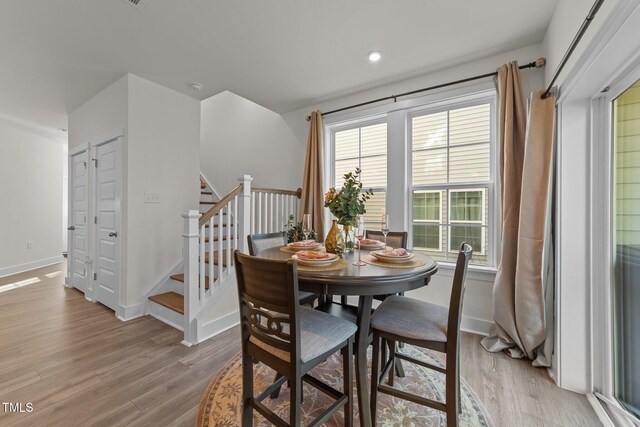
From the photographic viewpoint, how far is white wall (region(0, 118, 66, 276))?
4.43 meters

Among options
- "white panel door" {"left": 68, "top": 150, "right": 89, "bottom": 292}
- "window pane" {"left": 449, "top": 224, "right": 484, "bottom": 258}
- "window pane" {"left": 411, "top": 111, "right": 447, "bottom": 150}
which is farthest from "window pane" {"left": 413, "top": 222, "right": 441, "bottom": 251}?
"white panel door" {"left": 68, "top": 150, "right": 89, "bottom": 292}

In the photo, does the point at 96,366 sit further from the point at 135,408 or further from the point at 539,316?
the point at 539,316

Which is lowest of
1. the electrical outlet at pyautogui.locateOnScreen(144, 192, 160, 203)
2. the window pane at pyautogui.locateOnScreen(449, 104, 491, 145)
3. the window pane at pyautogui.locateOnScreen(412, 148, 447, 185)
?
the electrical outlet at pyautogui.locateOnScreen(144, 192, 160, 203)

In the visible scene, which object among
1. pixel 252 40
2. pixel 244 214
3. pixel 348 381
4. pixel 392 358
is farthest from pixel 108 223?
pixel 392 358

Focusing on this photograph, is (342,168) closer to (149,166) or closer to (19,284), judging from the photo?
(149,166)

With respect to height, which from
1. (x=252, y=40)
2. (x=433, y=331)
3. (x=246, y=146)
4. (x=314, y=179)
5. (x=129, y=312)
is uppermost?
(x=252, y=40)

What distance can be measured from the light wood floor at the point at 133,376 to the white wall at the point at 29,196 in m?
2.70

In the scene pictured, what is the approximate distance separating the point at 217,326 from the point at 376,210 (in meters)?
2.09

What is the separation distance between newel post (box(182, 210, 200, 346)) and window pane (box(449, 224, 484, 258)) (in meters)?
2.49

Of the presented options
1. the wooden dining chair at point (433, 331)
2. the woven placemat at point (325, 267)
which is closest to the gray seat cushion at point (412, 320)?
the wooden dining chair at point (433, 331)

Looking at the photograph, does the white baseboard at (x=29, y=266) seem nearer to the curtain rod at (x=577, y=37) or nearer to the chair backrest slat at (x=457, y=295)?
the chair backrest slat at (x=457, y=295)

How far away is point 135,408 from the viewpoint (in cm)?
156

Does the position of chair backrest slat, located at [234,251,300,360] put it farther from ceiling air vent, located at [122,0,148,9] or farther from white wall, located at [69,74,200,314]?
white wall, located at [69,74,200,314]

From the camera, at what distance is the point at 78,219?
12.2 ft
